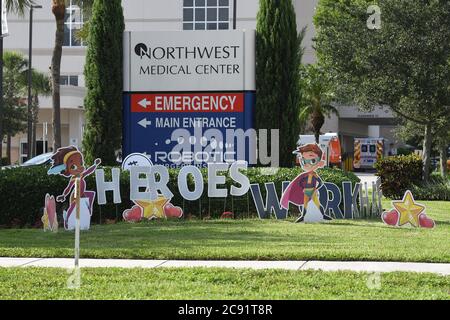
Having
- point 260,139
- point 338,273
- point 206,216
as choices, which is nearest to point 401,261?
point 338,273

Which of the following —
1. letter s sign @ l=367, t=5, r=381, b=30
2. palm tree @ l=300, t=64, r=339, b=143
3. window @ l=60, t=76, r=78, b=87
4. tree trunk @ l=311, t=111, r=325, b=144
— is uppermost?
window @ l=60, t=76, r=78, b=87

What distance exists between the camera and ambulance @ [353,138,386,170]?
55594 millimetres

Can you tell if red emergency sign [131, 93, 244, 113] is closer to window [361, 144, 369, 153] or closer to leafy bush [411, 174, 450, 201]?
leafy bush [411, 174, 450, 201]

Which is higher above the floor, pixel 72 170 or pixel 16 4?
pixel 16 4

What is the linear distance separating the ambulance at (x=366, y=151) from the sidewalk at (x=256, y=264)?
4695 centimetres

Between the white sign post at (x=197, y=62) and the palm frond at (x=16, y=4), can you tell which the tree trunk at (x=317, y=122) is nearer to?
the palm frond at (x=16, y=4)

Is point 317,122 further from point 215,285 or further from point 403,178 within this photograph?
point 215,285

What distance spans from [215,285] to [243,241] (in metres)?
3.84

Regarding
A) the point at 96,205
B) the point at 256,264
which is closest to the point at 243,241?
the point at 256,264

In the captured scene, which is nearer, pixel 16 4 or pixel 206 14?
pixel 16 4

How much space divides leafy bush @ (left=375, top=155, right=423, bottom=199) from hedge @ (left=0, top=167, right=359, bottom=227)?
872 centimetres

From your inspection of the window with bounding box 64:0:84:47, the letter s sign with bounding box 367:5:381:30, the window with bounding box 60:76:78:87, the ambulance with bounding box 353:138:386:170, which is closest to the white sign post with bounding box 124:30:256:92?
the letter s sign with bounding box 367:5:381:30

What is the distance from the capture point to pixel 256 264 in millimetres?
9477
